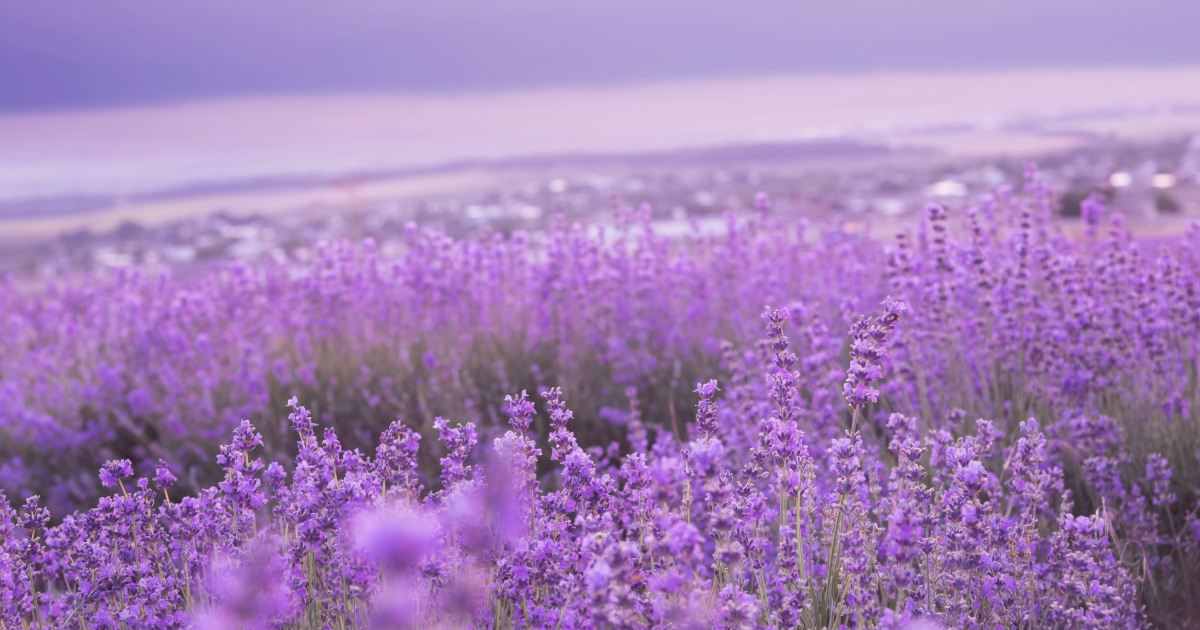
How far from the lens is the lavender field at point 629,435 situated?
196 cm

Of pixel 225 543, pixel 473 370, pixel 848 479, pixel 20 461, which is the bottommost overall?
pixel 20 461

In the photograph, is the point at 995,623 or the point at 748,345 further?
the point at 748,345

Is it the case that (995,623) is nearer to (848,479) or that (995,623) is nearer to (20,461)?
(848,479)

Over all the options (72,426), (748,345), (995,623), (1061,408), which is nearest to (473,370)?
(748,345)

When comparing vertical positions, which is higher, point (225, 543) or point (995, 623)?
point (225, 543)

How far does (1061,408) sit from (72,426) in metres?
5.93

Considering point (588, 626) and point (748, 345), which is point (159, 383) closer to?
point (748, 345)

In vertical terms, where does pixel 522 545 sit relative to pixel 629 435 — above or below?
above

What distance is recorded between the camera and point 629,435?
3.67 meters

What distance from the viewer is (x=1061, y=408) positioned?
379cm

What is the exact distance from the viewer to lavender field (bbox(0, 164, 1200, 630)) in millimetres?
1962

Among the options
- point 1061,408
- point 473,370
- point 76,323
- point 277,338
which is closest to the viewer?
point 1061,408

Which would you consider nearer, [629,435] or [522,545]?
[522,545]

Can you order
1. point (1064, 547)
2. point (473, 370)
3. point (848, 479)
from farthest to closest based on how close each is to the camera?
point (473, 370) < point (1064, 547) < point (848, 479)
